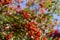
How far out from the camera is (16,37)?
5332 millimetres

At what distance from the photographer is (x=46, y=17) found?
8.33m

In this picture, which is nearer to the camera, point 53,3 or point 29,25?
point 29,25

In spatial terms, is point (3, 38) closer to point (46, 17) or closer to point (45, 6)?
point (46, 17)

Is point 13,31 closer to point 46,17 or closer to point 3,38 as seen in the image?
point 3,38

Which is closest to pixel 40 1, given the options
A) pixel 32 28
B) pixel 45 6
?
pixel 45 6

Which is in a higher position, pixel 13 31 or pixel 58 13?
pixel 13 31

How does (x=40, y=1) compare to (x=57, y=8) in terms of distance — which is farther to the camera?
(x=40, y=1)

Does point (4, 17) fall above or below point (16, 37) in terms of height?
above

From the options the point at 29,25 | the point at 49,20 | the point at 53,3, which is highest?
the point at 29,25

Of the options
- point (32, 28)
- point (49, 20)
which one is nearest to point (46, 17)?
point (49, 20)

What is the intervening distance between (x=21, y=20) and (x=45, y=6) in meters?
3.52

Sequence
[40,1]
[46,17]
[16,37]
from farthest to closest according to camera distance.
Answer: [40,1] → [46,17] → [16,37]

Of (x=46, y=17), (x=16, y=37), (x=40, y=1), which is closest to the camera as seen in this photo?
(x=16, y=37)

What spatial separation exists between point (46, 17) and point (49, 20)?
0.22 meters
